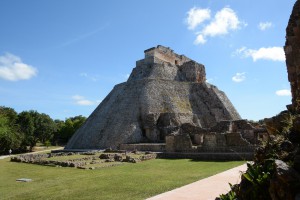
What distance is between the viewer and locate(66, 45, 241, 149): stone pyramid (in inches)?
1332

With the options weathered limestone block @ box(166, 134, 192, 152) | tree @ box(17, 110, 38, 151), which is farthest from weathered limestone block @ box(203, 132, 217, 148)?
tree @ box(17, 110, 38, 151)

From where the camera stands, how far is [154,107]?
37.4 metres

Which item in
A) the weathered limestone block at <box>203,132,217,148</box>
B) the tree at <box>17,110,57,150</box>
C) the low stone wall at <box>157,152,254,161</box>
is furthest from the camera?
the tree at <box>17,110,57,150</box>

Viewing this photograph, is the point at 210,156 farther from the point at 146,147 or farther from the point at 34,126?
the point at 34,126

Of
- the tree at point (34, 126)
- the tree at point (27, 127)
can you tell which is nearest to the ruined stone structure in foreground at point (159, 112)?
the tree at point (27, 127)

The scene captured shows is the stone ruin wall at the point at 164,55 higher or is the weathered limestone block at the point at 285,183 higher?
the stone ruin wall at the point at 164,55

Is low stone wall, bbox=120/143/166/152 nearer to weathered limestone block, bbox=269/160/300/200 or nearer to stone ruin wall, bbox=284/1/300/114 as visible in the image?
stone ruin wall, bbox=284/1/300/114

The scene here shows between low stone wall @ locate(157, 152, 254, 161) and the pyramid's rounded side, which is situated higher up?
the pyramid's rounded side

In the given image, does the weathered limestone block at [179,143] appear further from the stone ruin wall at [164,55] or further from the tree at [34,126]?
the tree at [34,126]

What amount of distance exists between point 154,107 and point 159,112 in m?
0.96

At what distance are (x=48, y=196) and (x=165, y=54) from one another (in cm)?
4249

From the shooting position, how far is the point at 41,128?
178 ft

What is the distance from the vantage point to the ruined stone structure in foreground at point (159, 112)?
1190 inches

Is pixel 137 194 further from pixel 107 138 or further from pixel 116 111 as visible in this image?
pixel 116 111
